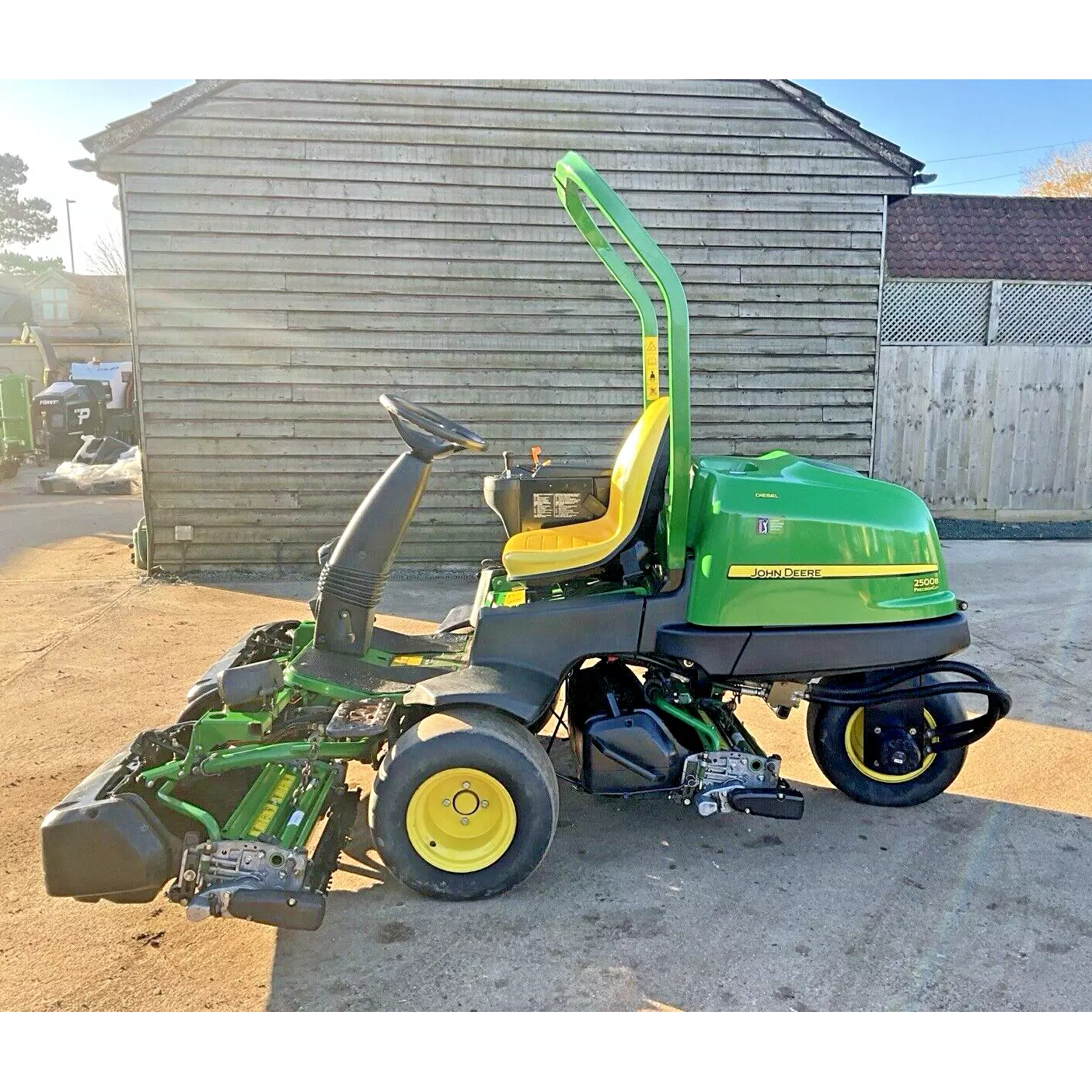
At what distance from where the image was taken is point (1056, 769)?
14.3ft

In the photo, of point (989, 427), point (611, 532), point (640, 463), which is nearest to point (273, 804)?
point (611, 532)

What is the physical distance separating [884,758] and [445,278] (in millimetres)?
5965

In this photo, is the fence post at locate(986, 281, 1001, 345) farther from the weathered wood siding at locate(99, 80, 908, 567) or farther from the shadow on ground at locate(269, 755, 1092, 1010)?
the shadow on ground at locate(269, 755, 1092, 1010)

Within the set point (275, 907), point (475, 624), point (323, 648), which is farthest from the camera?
point (323, 648)

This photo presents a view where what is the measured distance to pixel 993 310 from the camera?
448 inches

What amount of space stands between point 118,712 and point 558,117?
621 centimetres

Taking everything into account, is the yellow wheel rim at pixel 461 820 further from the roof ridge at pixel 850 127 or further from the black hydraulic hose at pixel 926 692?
the roof ridge at pixel 850 127

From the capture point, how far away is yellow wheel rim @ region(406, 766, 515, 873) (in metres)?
3.19

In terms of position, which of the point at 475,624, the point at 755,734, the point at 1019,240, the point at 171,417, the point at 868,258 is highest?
the point at 1019,240

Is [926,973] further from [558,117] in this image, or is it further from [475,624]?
[558,117]

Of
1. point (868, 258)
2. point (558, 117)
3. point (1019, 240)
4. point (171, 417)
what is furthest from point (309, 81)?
point (1019, 240)

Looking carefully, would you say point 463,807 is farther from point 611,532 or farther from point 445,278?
point 445,278

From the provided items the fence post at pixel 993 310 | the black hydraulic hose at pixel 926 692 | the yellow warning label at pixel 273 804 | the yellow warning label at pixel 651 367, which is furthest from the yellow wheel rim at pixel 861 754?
the fence post at pixel 993 310

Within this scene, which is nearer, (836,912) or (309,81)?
(836,912)
